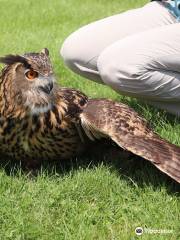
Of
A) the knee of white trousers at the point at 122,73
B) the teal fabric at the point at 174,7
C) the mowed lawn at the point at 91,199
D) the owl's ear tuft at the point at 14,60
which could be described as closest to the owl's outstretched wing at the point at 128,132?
the mowed lawn at the point at 91,199

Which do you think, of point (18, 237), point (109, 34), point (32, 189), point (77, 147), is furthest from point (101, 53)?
point (18, 237)

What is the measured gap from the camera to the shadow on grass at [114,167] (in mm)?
3971

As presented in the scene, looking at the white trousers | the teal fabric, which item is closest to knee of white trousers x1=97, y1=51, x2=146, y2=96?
the white trousers

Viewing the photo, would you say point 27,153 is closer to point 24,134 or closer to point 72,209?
point 24,134

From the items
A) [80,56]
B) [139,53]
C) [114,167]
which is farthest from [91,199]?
[80,56]

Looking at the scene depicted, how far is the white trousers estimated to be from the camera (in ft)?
14.9

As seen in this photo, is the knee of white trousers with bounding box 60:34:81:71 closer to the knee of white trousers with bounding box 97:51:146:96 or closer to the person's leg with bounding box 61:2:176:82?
the person's leg with bounding box 61:2:176:82

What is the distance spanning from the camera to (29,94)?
396 centimetres

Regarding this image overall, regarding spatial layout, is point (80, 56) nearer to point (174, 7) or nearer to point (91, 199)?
point (174, 7)

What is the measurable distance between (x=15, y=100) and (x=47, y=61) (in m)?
0.37

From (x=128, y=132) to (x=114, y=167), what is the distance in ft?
1.38

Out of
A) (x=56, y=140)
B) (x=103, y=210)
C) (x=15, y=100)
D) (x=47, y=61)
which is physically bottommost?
(x=103, y=210)

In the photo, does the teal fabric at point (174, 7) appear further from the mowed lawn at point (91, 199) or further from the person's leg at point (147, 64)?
the mowed lawn at point (91, 199)

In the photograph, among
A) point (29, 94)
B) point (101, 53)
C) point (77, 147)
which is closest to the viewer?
point (29, 94)
